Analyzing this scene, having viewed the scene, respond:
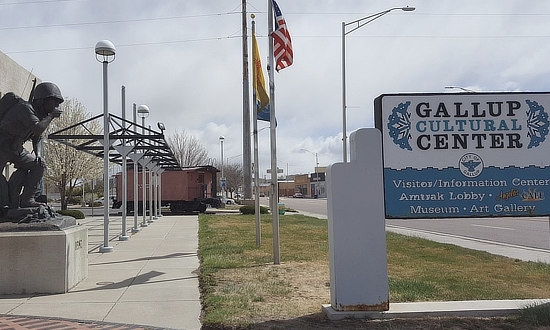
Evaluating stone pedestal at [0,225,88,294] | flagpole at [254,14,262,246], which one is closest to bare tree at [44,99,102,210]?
flagpole at [254,14,262,246]

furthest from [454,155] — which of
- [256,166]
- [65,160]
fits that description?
[65,160]

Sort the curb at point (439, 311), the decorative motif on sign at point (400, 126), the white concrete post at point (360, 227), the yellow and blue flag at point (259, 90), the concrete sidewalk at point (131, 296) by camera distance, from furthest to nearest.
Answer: the yellow and blue flag at point (259, 90)
the decorative motif on sign at point (400, 126)
the concrete sidewalk at point (131, 296)
the white concrete post at point (360, 227)
the curb at point (439, 311)

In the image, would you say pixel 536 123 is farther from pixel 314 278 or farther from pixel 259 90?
pixel 259 90

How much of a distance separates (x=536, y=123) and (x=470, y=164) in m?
1.09

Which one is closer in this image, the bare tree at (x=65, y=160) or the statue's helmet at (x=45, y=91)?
the statue's helmet at (x=45, y=91)

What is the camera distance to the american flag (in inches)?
453

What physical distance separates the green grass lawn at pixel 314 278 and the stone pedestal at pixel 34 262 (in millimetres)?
2213

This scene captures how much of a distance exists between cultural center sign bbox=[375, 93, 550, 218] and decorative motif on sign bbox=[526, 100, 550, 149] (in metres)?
0.03

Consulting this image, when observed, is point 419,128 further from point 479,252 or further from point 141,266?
point 479,252

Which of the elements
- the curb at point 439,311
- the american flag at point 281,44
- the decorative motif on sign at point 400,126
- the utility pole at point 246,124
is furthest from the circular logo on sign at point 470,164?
the utility pole at point 246,124

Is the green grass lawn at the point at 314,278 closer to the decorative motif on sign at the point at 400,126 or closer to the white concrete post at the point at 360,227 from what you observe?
the white concrete post at the point at 360,227

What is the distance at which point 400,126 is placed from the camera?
22.7 feet

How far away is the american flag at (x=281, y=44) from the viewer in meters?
11.5

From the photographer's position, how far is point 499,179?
7.00m
